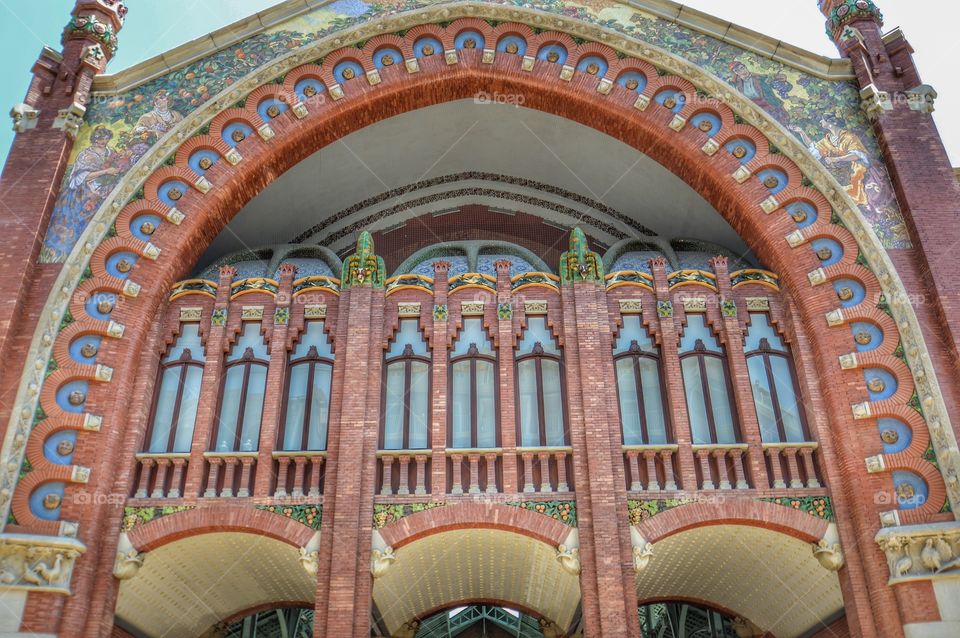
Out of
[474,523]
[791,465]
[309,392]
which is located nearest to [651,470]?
[791,465]

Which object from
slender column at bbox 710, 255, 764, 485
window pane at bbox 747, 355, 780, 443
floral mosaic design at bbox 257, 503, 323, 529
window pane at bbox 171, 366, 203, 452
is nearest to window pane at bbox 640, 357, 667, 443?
slender column at bbox 710, 255, 764, 485

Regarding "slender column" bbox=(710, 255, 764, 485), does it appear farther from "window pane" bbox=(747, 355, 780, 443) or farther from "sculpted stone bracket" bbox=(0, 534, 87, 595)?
"sculpted stone bracket" bbox=(0, 534, 87, 595)

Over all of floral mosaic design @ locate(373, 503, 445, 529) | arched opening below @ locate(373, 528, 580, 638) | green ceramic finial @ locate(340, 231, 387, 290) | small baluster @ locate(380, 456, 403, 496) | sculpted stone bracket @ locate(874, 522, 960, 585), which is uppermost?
green ceramic finial @ locate(340, 231, 387, 290)

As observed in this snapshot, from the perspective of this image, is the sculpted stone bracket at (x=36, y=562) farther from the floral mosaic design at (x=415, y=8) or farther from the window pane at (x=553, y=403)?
the window pane at (x=553, y=403)

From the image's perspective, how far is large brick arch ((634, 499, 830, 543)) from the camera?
44.8 ft

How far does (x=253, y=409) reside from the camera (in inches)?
610

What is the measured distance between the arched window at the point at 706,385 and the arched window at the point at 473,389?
3444mm

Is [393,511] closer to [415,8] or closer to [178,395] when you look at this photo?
[178,395]

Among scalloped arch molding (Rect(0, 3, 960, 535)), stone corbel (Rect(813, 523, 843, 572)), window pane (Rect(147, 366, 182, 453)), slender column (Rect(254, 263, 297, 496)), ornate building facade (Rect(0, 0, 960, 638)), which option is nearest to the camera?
stone corbel (Rect(813, 523, 843, 572))

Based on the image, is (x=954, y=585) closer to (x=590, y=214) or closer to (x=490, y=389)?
(x=490, y=389)

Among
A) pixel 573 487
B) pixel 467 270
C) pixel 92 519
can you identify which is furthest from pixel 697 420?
pixel 92 519

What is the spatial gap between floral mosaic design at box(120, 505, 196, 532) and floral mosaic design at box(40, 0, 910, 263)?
476cm

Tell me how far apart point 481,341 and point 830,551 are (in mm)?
6731

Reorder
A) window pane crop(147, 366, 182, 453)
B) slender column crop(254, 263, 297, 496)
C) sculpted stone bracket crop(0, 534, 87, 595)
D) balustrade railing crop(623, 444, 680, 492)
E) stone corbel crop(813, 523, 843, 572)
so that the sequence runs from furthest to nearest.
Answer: window pane crop(147, 366, 182, 453), slender column crop(254, 263, 297, 496), balustrade railing crop(623, 444, 680, 492), stone corbel crop(813, 523, 843, 572), sculpted stone bracket crop(0, 534, 87, 595)
